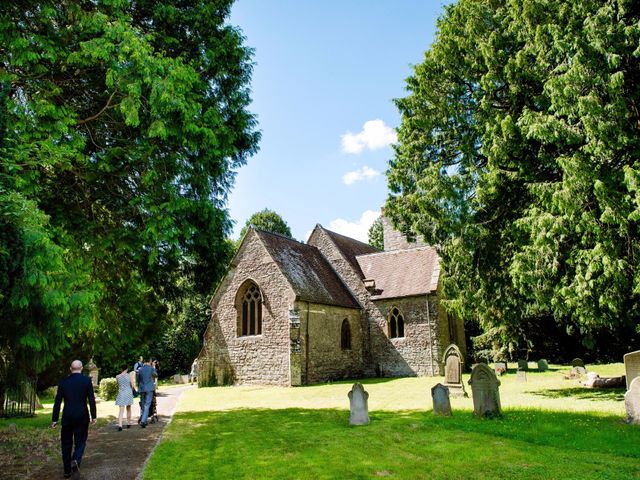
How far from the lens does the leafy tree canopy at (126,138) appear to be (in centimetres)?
856

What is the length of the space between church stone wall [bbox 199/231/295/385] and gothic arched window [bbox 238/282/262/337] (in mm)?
321

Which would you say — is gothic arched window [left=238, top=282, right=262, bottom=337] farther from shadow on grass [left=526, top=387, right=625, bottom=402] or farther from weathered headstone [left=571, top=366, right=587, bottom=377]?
weathered headstone [left=571, top=366, right=587, bottom=377]

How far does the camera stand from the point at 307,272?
24984mm

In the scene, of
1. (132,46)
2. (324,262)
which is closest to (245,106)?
(132,46)

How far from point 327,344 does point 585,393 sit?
11876mm

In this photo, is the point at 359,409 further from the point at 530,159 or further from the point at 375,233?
the point at 375,233

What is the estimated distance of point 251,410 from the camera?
13961 mm

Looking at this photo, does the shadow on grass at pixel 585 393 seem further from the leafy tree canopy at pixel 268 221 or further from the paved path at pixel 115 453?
the leafy tree canopy at pixel 268 221

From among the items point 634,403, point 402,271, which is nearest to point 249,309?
point 402,271

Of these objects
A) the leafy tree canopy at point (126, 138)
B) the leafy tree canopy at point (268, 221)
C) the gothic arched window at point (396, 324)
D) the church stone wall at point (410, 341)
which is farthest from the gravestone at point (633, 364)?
the leafy tree canopy at point (268, 221)

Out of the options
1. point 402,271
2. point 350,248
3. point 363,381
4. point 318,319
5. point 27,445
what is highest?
point 350,248

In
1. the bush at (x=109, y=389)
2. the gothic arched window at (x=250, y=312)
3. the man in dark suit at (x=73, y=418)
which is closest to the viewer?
the man in dark suit at (x=73, y=418)

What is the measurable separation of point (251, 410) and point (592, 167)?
11.5m

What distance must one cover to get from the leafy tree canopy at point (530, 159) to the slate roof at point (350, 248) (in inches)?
486
